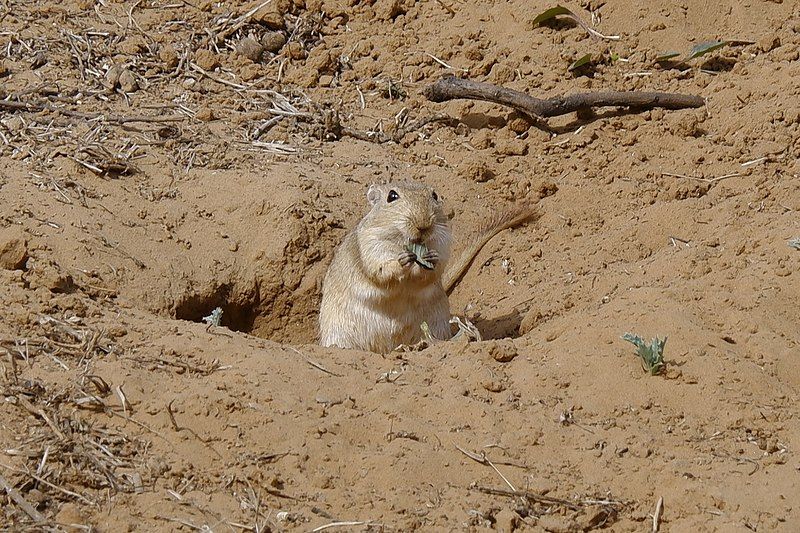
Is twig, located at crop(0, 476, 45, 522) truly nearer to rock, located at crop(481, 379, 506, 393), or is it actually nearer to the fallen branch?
rock, located at crop(481, 379, 506, 393)

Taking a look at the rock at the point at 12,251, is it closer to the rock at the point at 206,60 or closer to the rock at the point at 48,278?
the rock at the point at 48,278

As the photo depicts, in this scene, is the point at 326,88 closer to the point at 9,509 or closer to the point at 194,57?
the point at 194,57

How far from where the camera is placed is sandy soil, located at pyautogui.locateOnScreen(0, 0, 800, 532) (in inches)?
161

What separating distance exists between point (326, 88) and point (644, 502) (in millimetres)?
5455

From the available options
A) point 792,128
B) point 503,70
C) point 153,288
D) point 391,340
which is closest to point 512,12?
point 503,70

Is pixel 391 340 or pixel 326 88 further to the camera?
pixel 326 88

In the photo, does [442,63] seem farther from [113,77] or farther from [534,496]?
[534,496]

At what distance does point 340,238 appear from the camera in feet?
25.4

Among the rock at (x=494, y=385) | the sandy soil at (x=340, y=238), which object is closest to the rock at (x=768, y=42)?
the sandy soil at (x=340, y=238)

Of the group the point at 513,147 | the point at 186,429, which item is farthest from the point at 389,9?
the point at 186,429

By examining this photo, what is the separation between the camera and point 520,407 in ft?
15.4

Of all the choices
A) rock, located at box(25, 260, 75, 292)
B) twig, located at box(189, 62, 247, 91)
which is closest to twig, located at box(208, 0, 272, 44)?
twig, located at box(189, 62, 247, 91)

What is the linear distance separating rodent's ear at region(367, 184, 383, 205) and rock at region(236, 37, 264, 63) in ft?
7.70

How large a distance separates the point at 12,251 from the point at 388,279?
227cm
